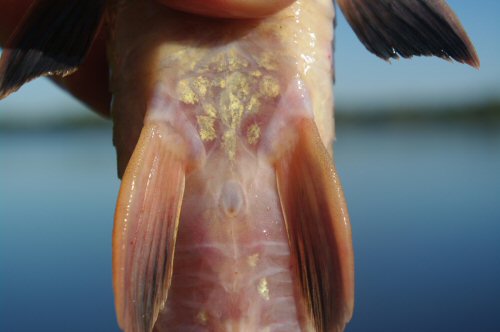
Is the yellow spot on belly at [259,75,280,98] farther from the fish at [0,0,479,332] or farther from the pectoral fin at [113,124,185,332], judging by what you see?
the pectoral fin at [113,124,185,332]

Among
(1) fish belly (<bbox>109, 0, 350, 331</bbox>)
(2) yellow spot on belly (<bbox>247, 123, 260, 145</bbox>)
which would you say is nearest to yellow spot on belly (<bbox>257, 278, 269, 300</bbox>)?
(1) fish belly (<bbox>109, 0, 350, 331</bbox>)

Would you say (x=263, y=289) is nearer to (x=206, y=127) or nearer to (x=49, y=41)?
(x=206, y=127)

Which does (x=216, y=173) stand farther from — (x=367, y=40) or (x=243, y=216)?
(x=367, y=40)

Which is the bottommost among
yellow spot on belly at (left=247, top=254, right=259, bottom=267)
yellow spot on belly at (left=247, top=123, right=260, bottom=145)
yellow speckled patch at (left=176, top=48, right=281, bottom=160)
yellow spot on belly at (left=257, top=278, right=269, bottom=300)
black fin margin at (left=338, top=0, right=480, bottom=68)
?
yellow spot on belly at (left=257, top=278, right=269, bottom=300)

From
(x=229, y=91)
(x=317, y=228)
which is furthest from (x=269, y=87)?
(x=317, y=228)

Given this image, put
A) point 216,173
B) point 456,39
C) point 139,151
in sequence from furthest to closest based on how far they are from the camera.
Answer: point 456,39, point 216,173, point 139,151

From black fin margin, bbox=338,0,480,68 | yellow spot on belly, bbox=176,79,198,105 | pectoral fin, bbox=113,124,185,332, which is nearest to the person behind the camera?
pectoral fin, bbox=113,124,185,332

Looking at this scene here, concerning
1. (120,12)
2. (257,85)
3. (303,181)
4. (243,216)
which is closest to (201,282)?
(243,216)
